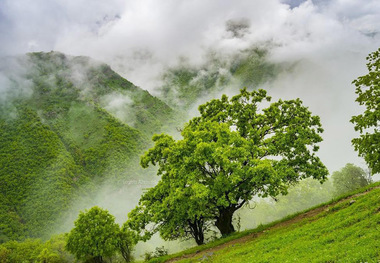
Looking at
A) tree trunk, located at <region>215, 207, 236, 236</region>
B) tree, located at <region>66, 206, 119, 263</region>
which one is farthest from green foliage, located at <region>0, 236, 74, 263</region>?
tree trunk, located at <region>215, 207, 236, 236</region>

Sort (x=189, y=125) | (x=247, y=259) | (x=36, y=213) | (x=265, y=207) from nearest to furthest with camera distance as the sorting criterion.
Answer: (x=247, y=259)
(x=189, y=125)
(x=265, y=207)
(x=36, y=213)

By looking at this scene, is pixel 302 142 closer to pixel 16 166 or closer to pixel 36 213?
Answer: pixel 36 213

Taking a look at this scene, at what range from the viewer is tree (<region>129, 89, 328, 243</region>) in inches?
950

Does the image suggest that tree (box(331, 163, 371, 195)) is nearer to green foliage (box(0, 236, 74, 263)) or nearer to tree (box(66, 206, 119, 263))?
tree (box(66, 206, 119, 263))

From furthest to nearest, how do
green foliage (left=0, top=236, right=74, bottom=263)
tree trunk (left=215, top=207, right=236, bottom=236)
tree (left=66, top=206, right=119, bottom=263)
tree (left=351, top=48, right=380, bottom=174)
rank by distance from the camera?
1. green foliage (left=0, top=236, right=74, bottom=263)
2. tree (left=66, top=206, right=119, bottom=263)
3. tree trunk (left=215, top=207, right=236, bottom=236)
4. tree (left=351, top=48, right=380, bottom=174)

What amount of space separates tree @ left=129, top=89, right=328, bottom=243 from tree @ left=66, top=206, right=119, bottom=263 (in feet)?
73.5

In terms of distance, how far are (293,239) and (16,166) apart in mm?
233694

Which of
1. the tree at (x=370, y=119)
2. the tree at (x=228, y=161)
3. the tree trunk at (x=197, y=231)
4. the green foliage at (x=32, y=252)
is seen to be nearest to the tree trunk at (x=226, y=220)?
the tree at (x=228, y=161)

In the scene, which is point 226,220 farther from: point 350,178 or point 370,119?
point 350,178

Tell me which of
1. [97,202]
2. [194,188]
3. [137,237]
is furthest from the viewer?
[97,202]

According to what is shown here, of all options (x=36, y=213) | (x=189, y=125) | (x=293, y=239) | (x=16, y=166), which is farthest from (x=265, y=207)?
(x=16, y=166)

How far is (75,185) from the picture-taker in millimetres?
199625

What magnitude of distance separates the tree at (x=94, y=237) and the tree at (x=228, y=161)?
22.4 m

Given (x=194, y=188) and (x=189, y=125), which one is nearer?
(x=194, y=188)
